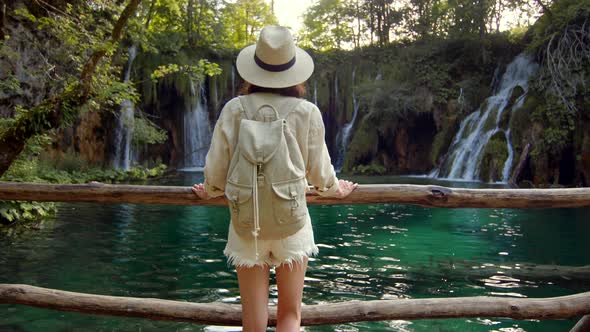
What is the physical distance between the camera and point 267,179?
210cm

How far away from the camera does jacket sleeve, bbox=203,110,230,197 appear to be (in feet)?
7.24

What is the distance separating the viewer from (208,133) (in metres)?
27.2

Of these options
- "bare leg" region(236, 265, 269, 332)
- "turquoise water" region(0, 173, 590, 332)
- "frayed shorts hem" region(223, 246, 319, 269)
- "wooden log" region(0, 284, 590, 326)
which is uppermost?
"frayed shorts hem" region(223, 246, 319, 269)

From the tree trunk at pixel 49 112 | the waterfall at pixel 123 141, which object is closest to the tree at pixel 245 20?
the waterfall at pixel 123 141

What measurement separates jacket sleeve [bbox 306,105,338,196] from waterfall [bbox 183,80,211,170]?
2475 centimetres

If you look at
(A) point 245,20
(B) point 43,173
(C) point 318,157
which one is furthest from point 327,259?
(A) point 245,20

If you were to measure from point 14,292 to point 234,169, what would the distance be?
191 cm

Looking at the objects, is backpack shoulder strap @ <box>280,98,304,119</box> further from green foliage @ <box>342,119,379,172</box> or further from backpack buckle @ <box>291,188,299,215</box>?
green foliage @ <box>342,119,379,172</box>

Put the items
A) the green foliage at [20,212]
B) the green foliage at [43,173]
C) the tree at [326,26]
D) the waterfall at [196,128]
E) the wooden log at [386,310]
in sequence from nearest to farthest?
1. the wooden log at [386,310]
2. the green foliage at [20,212]
3. the green foliage at [43,173]
4. the waterfall at [196,128]
5. the tree at [326,26]

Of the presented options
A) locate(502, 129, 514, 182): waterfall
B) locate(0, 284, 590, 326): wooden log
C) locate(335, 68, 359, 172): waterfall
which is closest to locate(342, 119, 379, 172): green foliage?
locate(335, 68, 359, 172): waterfall

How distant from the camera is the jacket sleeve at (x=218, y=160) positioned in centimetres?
221

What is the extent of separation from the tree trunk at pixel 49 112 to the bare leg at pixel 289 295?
16.9 ft

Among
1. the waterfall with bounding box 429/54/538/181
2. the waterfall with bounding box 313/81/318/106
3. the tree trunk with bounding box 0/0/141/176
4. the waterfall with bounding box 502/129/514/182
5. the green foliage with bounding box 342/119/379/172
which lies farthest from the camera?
the waterfall with bounding box 313/81/318/106

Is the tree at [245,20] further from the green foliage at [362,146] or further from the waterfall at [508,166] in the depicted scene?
the waterfall at [508,166]
